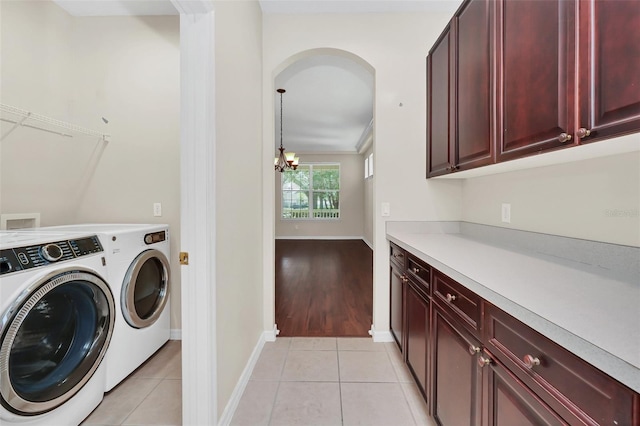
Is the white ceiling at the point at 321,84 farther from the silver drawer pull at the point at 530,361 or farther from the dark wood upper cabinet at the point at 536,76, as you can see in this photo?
the silver drawer pull at the point at 530,361

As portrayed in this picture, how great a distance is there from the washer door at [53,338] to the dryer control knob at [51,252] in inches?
2.9

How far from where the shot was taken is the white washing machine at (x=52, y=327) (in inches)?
44.1

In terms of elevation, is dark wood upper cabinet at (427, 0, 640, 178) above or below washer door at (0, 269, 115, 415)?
above

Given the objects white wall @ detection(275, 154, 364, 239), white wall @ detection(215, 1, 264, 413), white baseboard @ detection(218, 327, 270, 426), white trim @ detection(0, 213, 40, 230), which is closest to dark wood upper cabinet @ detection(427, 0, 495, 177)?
white wall @ detection(215, 1, 264, 413)

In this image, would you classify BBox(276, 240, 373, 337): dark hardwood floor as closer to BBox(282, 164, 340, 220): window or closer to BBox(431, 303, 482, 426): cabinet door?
BBox(431, 303, 482, 426): cabinet door

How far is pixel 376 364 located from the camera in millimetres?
2057

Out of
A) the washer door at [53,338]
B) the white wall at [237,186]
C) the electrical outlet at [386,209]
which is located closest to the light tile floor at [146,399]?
the washer door at [53,338]

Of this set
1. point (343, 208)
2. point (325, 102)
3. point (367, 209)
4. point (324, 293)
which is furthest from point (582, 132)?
point (343, 208)

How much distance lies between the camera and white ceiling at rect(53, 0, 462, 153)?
2.26 m

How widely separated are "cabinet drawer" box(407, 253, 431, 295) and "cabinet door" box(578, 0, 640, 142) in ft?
2.91

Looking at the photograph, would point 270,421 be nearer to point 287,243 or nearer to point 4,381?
point 4,381

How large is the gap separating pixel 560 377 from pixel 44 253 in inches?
77.7

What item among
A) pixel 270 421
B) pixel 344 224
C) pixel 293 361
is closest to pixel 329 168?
pixel 344 224

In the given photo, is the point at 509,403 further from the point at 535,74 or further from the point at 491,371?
the point at 535,74
